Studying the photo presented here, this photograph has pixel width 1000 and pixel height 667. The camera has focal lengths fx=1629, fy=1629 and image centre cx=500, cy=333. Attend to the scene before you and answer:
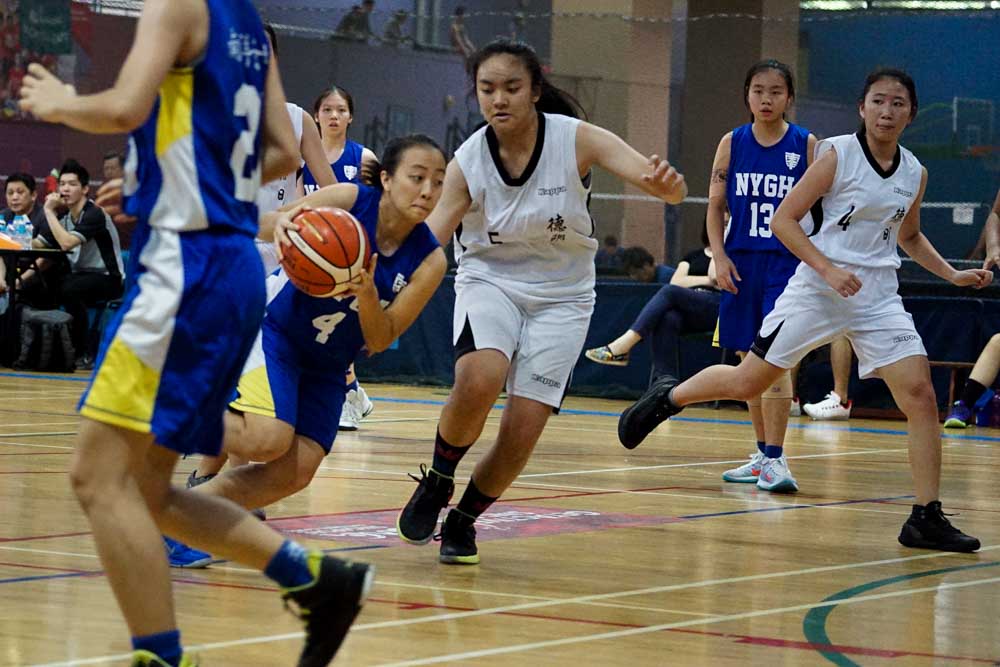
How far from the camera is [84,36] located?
56.2 ft

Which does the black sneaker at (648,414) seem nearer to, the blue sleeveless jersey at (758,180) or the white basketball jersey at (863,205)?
the blue sleeveless jersey at (758,180)

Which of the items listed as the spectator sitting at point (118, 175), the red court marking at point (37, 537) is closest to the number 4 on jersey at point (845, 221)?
the red court marking at point (37, 537)

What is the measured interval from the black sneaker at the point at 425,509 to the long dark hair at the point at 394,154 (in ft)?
3.73

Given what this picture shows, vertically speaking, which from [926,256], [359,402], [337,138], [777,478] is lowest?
[359,402]

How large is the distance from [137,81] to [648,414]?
17.1 feet

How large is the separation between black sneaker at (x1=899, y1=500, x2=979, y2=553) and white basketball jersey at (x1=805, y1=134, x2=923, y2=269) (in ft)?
3.55

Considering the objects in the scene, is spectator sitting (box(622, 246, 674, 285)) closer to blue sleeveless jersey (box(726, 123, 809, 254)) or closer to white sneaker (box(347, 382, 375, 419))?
white sneaker (box(347, 382, 375, 419))

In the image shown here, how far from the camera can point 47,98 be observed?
305 centimetres

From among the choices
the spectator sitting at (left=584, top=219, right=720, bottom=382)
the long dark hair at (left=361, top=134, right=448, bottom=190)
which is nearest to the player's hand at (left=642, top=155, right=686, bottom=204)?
the long dark hair at (left=361, top=134, right=448, bottom=190)

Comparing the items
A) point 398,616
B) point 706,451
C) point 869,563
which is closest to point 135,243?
point 398,616

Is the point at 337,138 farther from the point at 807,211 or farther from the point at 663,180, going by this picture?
the point at 663,180

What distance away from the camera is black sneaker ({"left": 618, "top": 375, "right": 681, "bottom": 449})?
8016mm

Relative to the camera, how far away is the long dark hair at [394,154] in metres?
4.83

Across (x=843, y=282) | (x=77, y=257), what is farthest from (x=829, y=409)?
(x=77, y=257)
